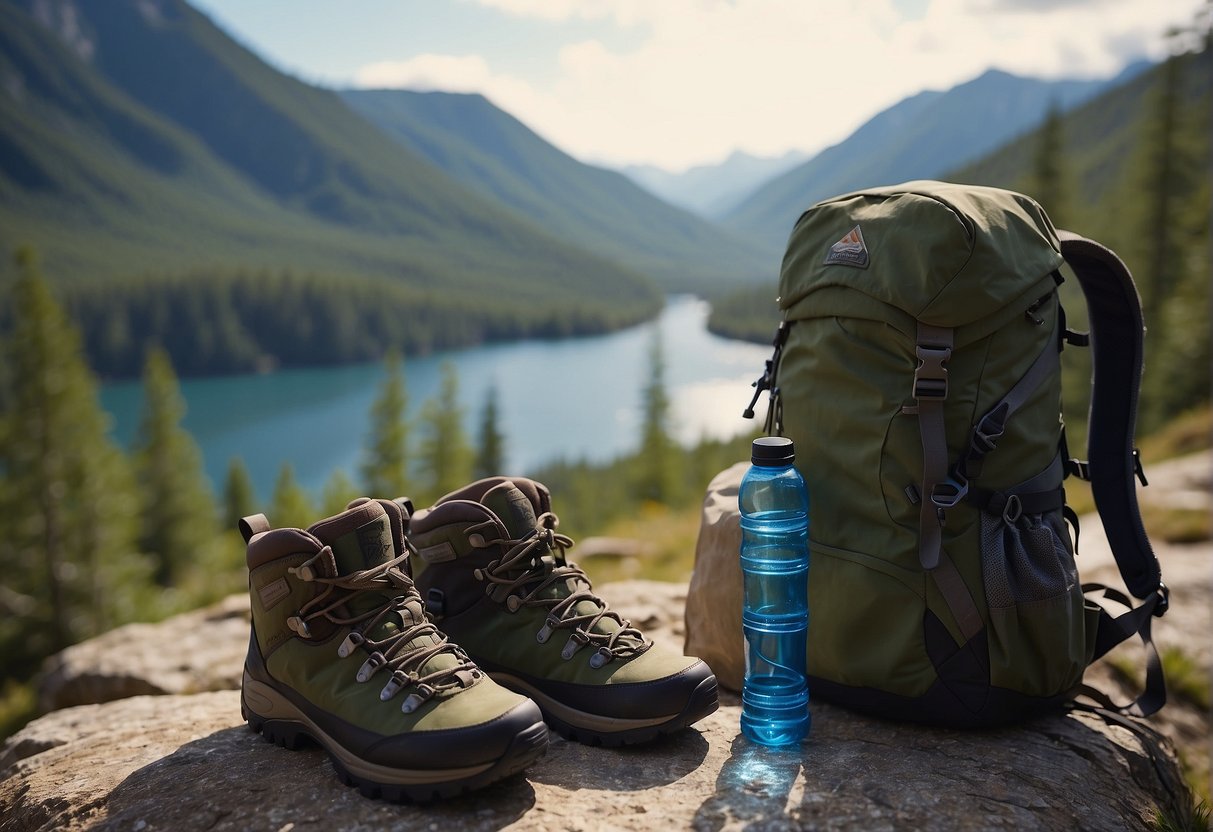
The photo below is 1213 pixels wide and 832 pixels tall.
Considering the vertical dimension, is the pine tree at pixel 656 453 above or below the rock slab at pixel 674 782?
below

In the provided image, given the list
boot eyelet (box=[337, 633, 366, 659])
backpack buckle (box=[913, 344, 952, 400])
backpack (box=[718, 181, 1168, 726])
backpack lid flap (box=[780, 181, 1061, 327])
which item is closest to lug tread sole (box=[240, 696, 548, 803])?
boot eyelet (box=[337, 633, 366, 659])

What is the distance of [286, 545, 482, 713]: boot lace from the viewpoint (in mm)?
2443

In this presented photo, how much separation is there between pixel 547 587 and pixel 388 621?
56cm

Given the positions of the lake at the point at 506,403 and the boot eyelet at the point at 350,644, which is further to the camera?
the lake at the point at 506,403

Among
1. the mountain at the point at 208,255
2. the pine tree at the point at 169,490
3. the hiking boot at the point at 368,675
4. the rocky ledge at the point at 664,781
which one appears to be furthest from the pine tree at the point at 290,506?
the mountain at the point at 208,255

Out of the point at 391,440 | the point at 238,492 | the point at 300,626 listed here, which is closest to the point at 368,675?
the point at 300,626

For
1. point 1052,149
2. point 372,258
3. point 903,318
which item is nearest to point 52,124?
point 372,258

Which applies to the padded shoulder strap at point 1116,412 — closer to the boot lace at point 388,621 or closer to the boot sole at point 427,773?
the boot sole at point 427,773

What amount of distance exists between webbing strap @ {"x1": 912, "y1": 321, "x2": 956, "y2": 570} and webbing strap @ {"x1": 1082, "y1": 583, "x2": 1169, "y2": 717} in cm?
85

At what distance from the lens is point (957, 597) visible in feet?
9.04

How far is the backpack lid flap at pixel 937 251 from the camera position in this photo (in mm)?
2705

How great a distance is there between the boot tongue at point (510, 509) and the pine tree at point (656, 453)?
37.0 m

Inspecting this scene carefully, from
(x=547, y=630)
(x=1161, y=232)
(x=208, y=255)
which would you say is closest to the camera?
(x=547, y=630)

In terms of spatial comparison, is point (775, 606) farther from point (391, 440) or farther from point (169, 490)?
point (169, 490)
